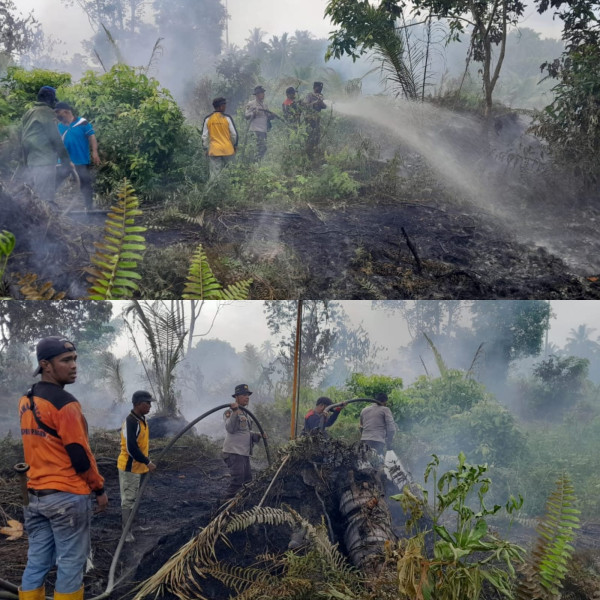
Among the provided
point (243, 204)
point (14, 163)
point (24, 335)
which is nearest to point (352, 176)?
point (243, 204)

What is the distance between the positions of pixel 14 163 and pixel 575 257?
23.3 ft

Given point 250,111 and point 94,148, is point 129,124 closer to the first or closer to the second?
point 94,148

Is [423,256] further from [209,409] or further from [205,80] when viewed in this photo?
[205,80]

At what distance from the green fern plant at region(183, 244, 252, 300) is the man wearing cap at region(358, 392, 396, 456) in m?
1.60

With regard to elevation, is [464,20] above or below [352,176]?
above

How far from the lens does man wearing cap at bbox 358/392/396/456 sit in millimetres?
5086

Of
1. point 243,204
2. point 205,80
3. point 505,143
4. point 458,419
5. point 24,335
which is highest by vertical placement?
point 205,80

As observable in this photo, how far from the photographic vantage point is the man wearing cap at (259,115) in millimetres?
9391

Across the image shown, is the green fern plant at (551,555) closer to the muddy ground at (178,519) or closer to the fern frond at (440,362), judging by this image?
the muddy ground at (178,519)

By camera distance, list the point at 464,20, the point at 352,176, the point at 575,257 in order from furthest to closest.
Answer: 1. the point at 464,20
2. the point at 352,176
3. the point at 575,257

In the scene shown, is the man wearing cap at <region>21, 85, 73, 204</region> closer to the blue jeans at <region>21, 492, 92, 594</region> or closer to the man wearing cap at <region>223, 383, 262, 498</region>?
the man wearing cap at <region>223, 383, 262, 498</region>

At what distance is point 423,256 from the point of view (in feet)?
24.3

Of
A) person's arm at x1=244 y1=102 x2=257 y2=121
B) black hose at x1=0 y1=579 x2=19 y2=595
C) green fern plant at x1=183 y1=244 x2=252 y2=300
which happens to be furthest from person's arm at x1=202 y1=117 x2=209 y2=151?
black hose at x1=0 y1=579 x2=19 y2=595

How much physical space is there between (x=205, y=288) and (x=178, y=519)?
2.11 m
